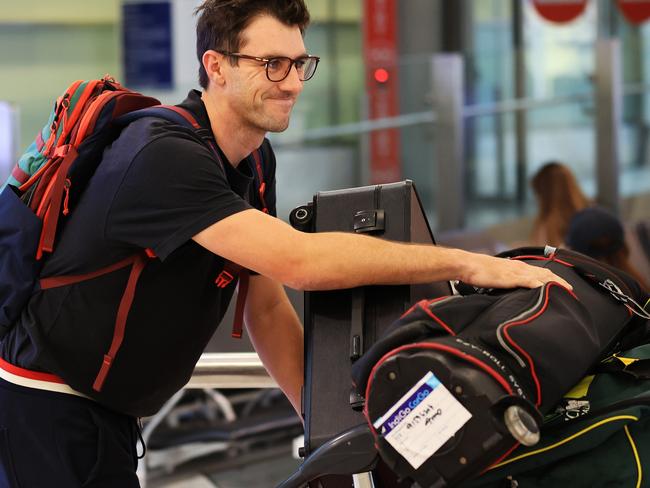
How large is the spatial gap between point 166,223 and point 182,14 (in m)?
6.25

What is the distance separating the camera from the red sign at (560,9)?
401 inches

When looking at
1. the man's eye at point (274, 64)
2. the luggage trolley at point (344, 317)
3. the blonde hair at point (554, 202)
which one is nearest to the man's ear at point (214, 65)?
the man's eye at point (274, 64)

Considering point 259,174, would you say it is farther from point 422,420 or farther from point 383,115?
point 383,115

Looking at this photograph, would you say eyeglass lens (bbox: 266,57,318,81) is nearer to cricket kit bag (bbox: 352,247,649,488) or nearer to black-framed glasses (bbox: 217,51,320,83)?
black-framed glasses (bbox: 217,51,320,83)

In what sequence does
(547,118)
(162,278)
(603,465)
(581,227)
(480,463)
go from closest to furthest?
(480,463) → (603,465) → (162,278) → (581,227) → (547,118)

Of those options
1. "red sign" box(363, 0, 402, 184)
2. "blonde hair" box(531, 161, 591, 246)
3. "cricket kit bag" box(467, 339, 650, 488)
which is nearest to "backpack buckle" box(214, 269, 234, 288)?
"cricket kit bag" box(467, 339, 650, 488)

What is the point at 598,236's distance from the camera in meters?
4.53

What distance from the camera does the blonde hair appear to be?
251 inches

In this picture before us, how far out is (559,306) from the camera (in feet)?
5.81

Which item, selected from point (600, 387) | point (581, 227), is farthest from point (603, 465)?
point (581, 227)

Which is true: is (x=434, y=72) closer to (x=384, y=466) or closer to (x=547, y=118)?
(x=547, y=118)

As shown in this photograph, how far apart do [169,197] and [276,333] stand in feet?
1.80

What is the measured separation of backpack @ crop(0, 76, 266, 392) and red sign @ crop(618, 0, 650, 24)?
35.1 ft

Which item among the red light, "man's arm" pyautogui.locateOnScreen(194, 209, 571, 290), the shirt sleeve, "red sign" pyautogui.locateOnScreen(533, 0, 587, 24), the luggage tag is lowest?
the luggage tag
